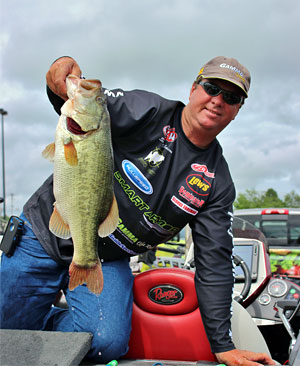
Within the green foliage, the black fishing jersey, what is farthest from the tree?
the black fishing jersey

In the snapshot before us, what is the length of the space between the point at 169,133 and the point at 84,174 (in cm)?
111

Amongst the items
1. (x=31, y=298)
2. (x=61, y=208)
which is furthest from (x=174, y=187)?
(x=31, y=298)

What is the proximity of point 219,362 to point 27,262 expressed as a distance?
4.90ft

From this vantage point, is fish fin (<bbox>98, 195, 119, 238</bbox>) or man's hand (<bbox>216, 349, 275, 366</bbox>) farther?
man's hand (<bbox>216, 349, 275, 366</bbox>)

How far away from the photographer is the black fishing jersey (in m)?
2.84

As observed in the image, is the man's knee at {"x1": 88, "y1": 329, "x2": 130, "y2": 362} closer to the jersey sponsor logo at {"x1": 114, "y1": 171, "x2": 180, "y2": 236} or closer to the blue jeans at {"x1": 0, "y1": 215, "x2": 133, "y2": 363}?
the blue jeans at {"x1": 0, "y1": 215, "x2": 133, "y2": 363}

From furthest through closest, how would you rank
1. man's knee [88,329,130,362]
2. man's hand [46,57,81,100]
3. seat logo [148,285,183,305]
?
1. seat logo [148,285,183,305]
2. man's knee [88,329,130,362]
3. man's hand [46,57,81,100]

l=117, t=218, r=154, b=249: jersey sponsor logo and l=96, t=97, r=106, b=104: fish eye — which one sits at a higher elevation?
l=96, t=97, r=106, b=104: fish eye

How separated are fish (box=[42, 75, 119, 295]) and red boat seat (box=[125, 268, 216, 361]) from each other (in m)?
0.87

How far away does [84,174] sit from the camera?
2006 mm

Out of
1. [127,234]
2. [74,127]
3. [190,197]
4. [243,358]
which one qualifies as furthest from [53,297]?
[74,127]

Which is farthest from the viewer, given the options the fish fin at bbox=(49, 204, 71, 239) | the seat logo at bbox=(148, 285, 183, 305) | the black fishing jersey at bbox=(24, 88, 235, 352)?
the seat logo at bbox=(148, 285, 183, 305)

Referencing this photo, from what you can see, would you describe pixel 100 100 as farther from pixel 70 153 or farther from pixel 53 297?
pixel 53 297

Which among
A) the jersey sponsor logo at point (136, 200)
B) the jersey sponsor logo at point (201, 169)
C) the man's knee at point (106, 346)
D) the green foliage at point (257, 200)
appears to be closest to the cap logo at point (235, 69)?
the jersey sponsor logo at point (201, 169)
